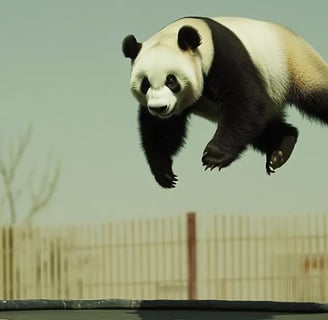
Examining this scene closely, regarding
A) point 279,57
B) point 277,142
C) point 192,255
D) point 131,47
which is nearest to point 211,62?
point 131,47

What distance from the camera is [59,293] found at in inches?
463

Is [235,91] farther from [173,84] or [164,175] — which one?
[164,175]

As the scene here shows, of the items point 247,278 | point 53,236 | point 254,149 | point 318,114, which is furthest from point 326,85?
point 53,236

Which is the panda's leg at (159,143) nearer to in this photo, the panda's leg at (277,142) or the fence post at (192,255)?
the panda's leg at (277,142)

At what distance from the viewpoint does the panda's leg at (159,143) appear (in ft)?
14.1

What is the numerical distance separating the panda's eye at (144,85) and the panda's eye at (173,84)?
0.28 ft

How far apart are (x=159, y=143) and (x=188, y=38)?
0.62 meters

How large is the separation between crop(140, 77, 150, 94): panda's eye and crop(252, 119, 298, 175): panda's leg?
3.45 ft

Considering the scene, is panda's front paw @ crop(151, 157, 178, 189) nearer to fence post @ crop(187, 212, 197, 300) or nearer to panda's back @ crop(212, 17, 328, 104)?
panda's back @ crop(212, 17, 328, 104)

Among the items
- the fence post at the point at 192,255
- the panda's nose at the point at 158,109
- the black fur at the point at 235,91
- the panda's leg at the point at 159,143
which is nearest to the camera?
the panda's nose at the point at 158,109

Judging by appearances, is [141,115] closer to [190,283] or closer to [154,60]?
[154,60]

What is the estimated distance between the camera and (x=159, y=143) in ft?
14.3

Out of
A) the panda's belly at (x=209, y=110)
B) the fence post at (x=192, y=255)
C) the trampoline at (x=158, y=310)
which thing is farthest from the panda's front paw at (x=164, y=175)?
the fence post at (x=192, y=255)

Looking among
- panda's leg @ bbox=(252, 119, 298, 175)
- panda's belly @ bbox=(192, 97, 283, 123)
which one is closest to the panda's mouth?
panda's belly @ bbox=(192, 97, 283, 123)
